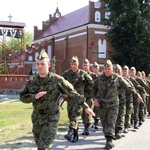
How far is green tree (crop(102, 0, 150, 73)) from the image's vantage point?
108 ft

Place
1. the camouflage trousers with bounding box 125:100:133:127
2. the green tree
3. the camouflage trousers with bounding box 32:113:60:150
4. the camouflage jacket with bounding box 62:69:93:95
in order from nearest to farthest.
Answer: the camouflage trousers with bounding box 32:113:60:150 < the camouflage jacket with bounding box 62:69:93:95 < the camouflage trousers with bounding box 125:100:133:127 < the green tree

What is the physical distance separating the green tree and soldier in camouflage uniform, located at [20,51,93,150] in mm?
28048

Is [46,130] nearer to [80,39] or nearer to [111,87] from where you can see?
[111,87]

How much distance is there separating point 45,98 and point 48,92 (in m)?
0.10

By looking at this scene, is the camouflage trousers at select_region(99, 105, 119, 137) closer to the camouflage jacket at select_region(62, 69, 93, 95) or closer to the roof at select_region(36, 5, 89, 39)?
the camouflage jacket at select_region(62, 69, 93, 95)

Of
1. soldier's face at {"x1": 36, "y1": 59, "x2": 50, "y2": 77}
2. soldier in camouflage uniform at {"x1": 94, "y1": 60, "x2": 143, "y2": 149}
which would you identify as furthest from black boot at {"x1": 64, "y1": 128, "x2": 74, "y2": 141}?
soldier's face at {"x1": 36, "y1": 59, "x2": 50, "y2": 77}

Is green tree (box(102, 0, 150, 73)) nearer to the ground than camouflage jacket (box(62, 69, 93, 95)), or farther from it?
farther from it

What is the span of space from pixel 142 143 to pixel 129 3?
1020 inches

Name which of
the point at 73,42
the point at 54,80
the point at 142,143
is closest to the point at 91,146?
the point at 142,143

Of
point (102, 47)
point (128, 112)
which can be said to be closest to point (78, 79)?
point (128, 112)

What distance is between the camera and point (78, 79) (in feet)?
29.1

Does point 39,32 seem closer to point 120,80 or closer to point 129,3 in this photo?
point 129,3

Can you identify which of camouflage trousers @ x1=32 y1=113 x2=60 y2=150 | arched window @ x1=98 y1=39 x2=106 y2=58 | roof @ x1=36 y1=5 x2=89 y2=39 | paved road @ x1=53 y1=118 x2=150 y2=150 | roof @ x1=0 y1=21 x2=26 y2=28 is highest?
roof @ x1=36 y1=5 x2=89 y2=39

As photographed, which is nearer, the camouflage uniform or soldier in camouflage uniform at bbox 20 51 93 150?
soldier in camouflage uniform at bbox 20 51 93 150
